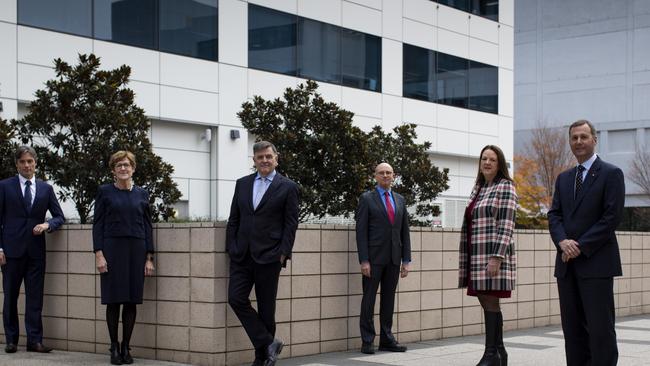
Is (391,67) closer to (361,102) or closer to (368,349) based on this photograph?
(361,102)

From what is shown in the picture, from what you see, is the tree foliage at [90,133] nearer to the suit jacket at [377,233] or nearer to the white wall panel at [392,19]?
the suit jacket at [377,233]

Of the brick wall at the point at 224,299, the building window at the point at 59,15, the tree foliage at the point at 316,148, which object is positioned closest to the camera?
the brick wall at the point at 224,299

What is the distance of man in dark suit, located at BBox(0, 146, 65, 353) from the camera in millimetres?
9836

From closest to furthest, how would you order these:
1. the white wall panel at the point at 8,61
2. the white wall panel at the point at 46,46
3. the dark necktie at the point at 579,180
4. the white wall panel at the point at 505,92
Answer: the dark necktie at the point at 579,180, the white wall panel at the point at 8,61, the white wall panel at the point at 46,46, the white wall panel at the point at 505,92

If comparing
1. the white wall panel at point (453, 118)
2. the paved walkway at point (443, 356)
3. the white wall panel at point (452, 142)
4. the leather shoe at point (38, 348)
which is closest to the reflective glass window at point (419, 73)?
the white wall panel at point (453, 118)

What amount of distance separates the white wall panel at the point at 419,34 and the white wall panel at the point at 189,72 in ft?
24.8

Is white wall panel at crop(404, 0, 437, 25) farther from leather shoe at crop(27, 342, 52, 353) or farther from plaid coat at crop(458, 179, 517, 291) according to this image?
plaid coat at crop(458, 179, 517, 291)

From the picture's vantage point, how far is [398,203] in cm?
1020

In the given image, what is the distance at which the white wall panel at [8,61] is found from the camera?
18594mm

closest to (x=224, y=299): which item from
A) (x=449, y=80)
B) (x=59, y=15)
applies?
(x=59, y=15)

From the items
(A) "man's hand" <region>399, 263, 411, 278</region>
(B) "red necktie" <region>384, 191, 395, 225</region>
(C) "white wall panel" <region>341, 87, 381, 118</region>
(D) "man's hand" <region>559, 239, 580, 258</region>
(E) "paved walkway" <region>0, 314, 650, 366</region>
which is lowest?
(E) "paved walkway" <region>0, 314, 650, 366</region>

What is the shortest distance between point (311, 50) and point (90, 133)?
14.3 metres

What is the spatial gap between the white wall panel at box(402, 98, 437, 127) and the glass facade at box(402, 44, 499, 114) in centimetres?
19

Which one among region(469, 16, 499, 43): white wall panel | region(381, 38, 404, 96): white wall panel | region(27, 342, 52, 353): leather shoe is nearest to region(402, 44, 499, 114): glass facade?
region(381, 38, 404, 96): white wall panel
